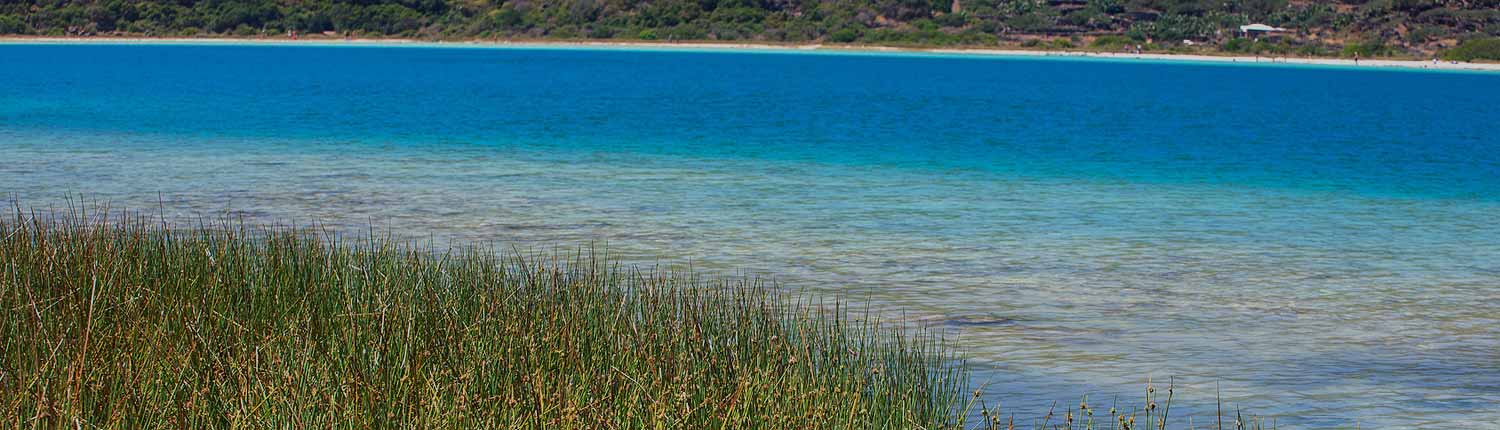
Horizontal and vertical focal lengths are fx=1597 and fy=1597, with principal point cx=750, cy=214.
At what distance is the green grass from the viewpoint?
12.9 ft

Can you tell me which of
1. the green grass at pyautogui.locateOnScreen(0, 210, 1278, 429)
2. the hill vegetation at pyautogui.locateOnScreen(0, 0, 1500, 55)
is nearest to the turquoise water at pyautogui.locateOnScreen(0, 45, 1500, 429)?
the green grass at pyautogui.locateOnScreen(0, 210, 1278, 429)

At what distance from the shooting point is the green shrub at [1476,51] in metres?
78.0

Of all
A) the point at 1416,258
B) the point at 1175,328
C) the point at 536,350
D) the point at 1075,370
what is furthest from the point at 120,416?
the point at 1416,258

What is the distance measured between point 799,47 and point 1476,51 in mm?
38268

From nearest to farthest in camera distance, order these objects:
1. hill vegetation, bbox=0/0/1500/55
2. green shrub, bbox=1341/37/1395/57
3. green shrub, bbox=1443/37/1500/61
Answer: green shrub, bbox=1443/37/1500/61 → green shrub, bbox=1341/37/1395/57 → hill vegetation, bbox=0/0/1500/55

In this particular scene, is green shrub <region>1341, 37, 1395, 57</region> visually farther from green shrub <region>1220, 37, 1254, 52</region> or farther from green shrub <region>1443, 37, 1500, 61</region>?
green shrub <region>1220, 37, 1254, 52</region>

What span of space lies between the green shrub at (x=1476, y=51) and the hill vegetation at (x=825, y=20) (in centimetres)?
275

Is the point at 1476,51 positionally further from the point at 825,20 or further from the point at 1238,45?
the point at 825,20

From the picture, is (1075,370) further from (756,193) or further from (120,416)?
(756,193)

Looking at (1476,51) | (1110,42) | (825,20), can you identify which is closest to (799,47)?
(825,20)

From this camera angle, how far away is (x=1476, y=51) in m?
78.3

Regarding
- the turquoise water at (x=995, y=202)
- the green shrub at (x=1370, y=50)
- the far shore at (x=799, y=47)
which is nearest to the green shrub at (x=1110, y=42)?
the far shore at (x=799, y=47)

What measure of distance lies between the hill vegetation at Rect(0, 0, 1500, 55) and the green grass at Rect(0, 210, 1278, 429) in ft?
277

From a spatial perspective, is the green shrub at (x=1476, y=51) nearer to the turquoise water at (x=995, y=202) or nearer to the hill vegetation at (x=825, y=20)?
the hill vegetation at (x=825, y=20)
